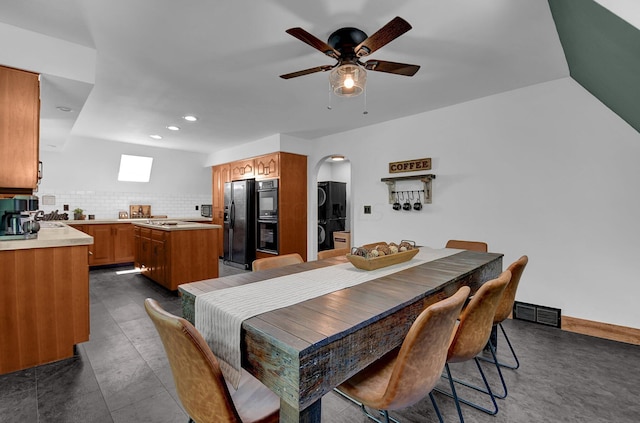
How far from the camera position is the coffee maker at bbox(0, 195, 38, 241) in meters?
2.23

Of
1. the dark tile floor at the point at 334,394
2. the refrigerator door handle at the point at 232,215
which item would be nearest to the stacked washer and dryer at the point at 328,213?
the refrigerator door handle at the point at 232,215

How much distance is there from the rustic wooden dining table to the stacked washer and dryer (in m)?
4.29

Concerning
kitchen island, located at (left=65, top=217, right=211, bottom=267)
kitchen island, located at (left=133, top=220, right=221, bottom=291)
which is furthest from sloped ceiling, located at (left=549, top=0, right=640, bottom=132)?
kitchen island, located at (left=65, top=217, right=211, bottom=267)

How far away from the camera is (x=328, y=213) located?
5855 millimetres

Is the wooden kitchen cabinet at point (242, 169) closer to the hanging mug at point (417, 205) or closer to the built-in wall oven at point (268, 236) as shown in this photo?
the built-in wall oven at point (268, 236)

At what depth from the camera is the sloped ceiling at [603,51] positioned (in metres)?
1.52

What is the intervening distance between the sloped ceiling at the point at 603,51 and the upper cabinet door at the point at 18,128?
364 cm

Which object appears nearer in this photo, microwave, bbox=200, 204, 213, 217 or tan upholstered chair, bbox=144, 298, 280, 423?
tan upholstered chair, bbox=144, 298, 280, 423

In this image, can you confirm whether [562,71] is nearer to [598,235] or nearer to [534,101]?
[534,101]

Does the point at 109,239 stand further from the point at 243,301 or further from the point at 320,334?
the point at 320,334

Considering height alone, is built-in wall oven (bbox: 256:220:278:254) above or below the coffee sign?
below

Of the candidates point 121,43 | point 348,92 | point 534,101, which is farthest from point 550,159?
point 121,43

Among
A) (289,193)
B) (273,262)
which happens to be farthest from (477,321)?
(289,193)

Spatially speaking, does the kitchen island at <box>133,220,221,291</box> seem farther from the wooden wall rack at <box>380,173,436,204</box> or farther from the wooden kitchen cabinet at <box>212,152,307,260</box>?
the wooden wall rack at <box>380,173,436,204</box>
